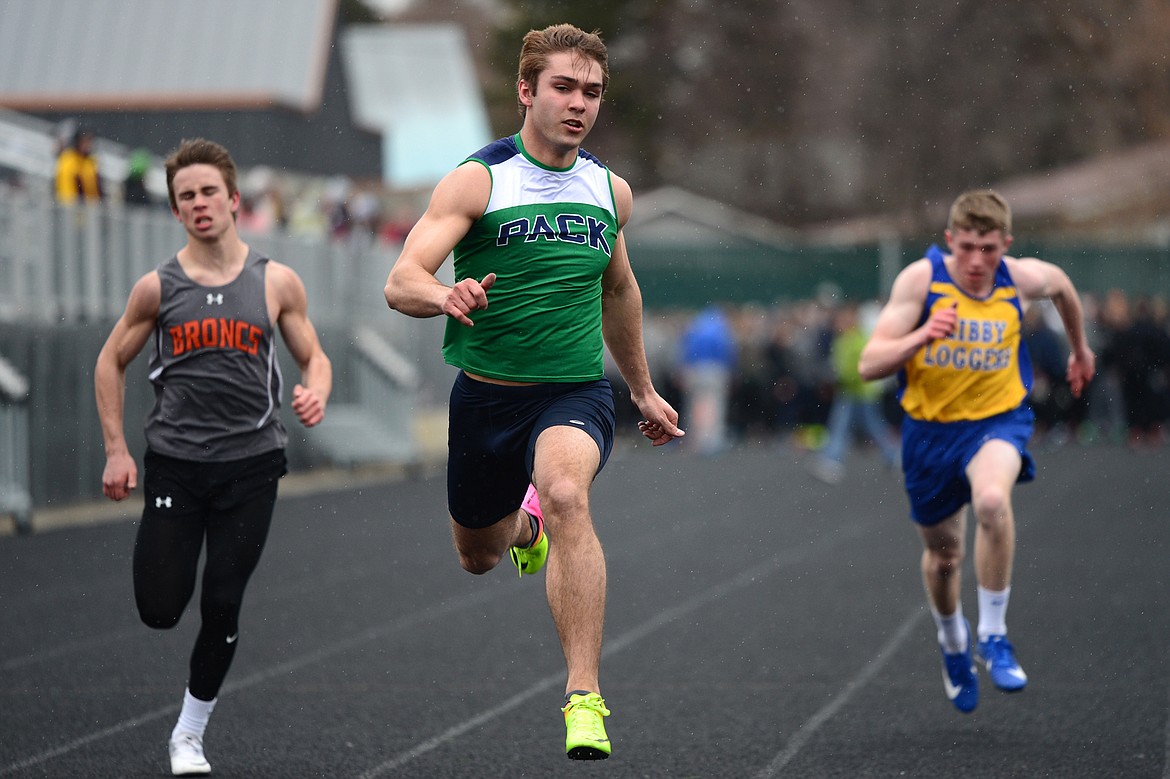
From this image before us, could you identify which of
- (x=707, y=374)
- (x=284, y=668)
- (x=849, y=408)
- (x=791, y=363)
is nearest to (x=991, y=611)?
(x=284, y=668)

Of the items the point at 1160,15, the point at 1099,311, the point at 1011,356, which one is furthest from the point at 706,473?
the point at 1160,15

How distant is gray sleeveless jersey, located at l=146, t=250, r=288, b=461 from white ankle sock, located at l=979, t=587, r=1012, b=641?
9.86 ft

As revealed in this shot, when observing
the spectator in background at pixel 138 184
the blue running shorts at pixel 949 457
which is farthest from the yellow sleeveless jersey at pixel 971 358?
the spectator in background at pixel 138 184

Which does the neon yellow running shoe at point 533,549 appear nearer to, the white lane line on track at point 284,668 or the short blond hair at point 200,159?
the short blond hair at point 200,159

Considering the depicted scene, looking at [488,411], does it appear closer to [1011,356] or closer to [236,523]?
[236,523]

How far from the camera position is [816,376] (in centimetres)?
2745

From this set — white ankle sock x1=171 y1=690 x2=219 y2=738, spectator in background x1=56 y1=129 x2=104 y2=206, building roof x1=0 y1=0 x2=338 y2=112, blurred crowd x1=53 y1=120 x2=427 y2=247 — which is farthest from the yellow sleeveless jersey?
building roof x1=0 y1=0 x2=338 y2=112

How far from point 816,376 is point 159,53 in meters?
12.3

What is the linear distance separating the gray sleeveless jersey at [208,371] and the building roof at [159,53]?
22.8m

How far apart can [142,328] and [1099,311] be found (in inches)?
923

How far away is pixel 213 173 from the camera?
Result: 6.38 metres

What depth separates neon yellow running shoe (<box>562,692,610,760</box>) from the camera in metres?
4.92

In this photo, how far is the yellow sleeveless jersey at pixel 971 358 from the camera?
24.4ft

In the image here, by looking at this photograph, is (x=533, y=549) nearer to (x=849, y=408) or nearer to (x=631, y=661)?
(x=631, y=661)
